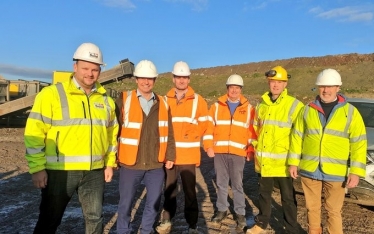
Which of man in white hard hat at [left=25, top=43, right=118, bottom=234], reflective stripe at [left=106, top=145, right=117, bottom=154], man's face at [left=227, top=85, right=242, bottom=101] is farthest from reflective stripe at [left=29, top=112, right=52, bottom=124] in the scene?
man's face at [left=227, top=85, right=242, bottom=101]

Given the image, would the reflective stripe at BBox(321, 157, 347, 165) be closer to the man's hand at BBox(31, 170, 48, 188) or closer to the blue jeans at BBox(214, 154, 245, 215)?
the blue jeans at BBox(214, 154, 245, 215)

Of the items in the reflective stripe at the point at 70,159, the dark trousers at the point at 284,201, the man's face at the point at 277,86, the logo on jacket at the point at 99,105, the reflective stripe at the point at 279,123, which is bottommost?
the dark trousers at the point at 284,201

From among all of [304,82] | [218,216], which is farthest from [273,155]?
[304,82]

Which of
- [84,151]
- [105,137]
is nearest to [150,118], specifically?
[105,137]

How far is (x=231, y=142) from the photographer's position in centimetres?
508

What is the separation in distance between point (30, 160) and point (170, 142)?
1.84m

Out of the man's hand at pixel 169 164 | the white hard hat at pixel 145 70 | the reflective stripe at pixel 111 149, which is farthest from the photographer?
the man's hand at pixel 169 164

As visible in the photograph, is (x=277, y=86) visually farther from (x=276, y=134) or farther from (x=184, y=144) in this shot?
(x=184, y=144)

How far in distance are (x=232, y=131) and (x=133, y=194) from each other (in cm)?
175

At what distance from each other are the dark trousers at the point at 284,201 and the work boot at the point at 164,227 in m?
1.20

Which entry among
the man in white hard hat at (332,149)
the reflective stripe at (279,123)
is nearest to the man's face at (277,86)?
the reflective stripe at (279,123)

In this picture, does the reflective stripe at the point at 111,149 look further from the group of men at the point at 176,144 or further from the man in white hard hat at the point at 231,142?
the man in white hard hat at the point at 231,142

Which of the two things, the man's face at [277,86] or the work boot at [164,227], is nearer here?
the man's face at [277,86]

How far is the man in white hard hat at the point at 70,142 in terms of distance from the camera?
121 inches
